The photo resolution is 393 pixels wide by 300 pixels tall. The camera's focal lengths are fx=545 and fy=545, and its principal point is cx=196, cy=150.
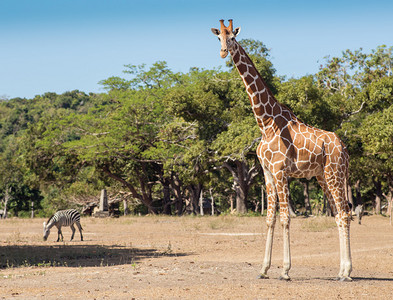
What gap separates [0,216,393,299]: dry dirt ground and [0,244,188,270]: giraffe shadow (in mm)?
30

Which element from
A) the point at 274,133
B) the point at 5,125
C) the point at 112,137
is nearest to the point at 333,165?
the point at 274,133

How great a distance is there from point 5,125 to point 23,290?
93.7 meters

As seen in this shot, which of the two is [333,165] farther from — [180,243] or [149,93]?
[149,93]

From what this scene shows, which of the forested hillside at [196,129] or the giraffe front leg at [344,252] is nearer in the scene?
the giraffe front leg at [344,252]

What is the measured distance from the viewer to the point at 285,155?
11.4 m

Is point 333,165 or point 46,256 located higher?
point 333,165

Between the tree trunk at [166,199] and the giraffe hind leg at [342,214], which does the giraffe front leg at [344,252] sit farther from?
the tree trunk at [166,199]

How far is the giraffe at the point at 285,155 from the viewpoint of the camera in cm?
1139

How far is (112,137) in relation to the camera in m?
40.4

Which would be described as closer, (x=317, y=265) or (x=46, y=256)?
(x=317, y=265)

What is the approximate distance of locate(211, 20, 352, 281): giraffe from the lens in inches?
448

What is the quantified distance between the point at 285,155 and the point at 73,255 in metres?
8.41

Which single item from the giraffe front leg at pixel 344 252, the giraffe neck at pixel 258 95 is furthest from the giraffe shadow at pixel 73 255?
the giraffe front leg at pixel 344 252

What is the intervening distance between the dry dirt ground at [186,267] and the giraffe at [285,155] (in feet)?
4.01
